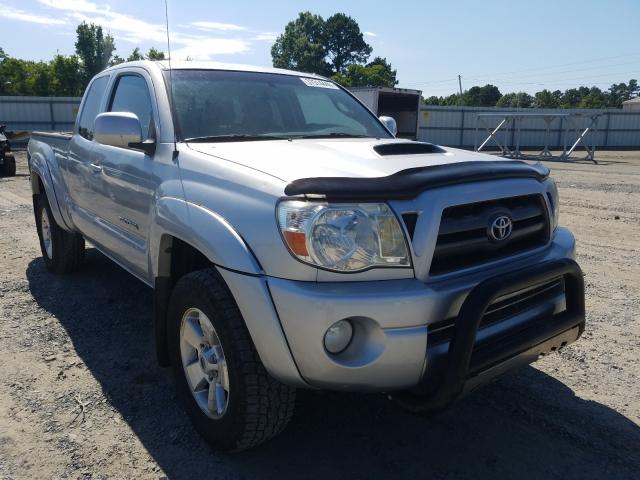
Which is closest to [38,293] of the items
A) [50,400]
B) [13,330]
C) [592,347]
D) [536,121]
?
[13,330]

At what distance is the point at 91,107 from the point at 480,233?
3.58 metres

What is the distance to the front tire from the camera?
230 centimetres

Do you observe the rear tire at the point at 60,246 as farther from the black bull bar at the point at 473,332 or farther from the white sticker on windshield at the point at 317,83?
the black bull bar at the point at 473,332

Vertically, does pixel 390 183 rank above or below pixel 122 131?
below

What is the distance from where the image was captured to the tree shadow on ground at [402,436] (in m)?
2.54

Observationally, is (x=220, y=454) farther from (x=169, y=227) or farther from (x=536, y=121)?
(x=536, y=121)

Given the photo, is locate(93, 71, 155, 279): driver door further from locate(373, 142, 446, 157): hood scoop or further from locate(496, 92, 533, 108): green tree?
locate(496, 92, 533, 108): green tree

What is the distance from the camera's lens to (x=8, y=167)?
1451 centimetres

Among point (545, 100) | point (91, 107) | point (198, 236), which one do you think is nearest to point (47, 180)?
point (91, 107)

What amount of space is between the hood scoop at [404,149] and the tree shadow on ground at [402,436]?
1391 millimetres

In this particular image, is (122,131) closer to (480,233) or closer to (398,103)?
(480,233)

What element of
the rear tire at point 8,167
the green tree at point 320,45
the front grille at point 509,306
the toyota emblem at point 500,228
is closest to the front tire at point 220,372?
the front grille at point 509,306

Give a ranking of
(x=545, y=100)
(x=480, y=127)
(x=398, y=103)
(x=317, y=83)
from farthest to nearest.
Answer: (x=545, y=100)
(x=480, y=127)
(x=398, y=103)
(x=317, y=83)

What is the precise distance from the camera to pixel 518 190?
2.60 metres
